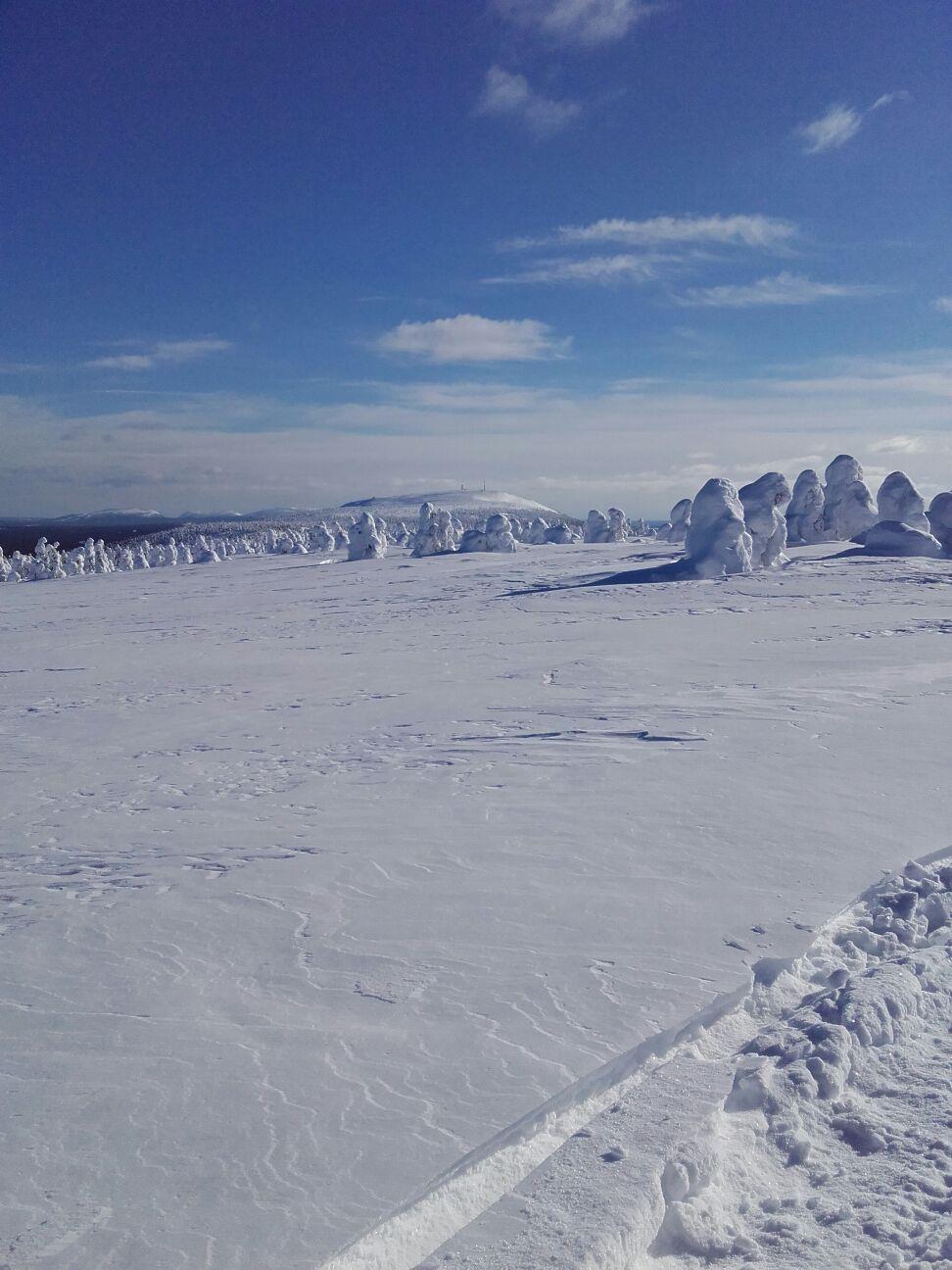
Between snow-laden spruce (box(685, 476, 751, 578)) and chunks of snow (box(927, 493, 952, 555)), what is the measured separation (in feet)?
27.6

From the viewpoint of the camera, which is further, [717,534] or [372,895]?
[717,534]

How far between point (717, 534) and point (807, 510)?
578 inches

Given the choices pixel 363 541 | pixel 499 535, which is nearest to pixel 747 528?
pixel 499 535

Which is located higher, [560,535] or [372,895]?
[560,535]

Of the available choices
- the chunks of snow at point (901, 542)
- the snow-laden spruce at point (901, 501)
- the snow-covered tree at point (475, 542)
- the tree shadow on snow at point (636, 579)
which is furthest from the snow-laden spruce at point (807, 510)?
the snow-covered tree at point (475, 542)

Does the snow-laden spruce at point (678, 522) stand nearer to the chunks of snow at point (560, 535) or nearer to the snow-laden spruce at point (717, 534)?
the chunks of snow at point (560, 535)

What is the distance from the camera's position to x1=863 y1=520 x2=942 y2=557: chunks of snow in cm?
2458

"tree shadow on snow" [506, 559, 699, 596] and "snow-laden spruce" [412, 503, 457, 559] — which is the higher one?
"snow-laden spruce" [412, 503, 457, 559]

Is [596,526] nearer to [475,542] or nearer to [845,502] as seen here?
[475,542]

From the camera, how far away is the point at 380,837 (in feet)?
18.4

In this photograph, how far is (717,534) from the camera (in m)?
22.7

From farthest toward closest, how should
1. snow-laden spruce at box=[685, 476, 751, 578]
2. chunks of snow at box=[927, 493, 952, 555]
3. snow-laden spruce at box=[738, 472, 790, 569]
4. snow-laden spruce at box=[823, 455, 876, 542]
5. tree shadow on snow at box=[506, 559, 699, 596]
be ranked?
1. snow-laden spruce at box=[823, 455, 876, 542]
2. chunks of snow at box=[927, 493, 952, 555]
3. snow-laden spruce at box=[738, 472, 790, 569]
4. snow-laden spruce at box=[685, 476, 751, 578]
5. tree shadow on snow at box=[506, 559, 699, 596]

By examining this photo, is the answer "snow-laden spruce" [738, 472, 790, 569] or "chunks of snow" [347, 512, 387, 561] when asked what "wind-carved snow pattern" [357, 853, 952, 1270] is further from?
"chunks of snow" [347, 512, 387, 561]

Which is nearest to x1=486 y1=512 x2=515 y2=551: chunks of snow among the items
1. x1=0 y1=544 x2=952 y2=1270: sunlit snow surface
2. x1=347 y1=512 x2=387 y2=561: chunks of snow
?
x1=347 y1=512 x2=387 y2=561: chunks of snow
